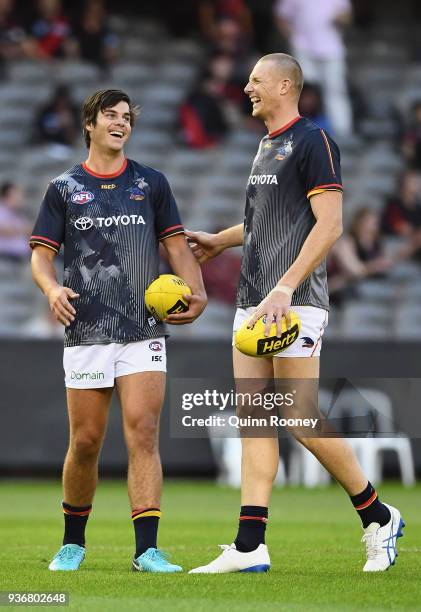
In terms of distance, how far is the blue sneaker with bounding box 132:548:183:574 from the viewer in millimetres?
6816

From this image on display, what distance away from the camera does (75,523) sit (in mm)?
7188

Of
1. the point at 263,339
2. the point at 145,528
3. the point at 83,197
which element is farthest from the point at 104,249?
the point at 145,528

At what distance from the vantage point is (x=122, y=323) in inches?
277

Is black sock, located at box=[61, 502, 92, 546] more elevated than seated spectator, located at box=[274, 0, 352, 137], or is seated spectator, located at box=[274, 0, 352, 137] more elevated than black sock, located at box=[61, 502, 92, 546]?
seated spectator, located at box=[274, 0, 352, 137]

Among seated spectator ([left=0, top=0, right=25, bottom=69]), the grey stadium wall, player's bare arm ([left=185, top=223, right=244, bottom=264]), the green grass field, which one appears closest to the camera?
the green grass field

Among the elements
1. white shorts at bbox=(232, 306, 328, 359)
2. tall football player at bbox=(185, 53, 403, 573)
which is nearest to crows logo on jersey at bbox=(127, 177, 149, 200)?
tall football player at bbox=(185, 53, 403, 573)

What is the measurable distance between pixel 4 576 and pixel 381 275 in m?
10.1

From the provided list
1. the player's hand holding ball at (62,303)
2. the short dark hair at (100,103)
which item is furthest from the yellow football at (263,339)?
the short dark hair at (100,103)

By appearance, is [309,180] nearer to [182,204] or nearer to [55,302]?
[55,302]

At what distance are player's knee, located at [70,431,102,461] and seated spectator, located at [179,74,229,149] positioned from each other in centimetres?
1173

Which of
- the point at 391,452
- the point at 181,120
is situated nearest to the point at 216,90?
the point at 181,120

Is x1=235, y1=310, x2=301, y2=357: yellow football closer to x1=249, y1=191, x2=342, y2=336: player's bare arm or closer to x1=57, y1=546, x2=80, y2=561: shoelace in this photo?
x1=249, y1=191, x2=342, y2=336: player's bare arm

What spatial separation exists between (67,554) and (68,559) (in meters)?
0.03

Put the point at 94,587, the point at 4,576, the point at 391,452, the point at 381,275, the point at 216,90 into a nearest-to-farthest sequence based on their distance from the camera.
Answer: the point at 94,587 → the point at 4,576 → the point at 391,452 → the point at 381,275 → the point at 216,90
